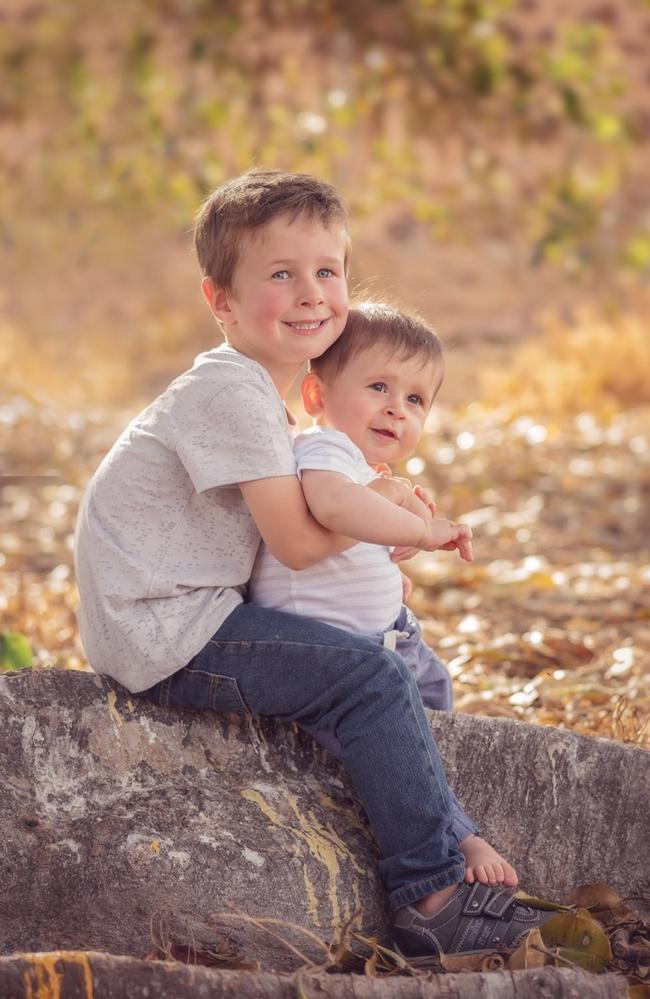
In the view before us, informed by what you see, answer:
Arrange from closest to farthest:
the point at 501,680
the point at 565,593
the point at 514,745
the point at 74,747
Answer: the point at 74,747 → the point at 514,745 → the point at 501,680 → the point at 565,593

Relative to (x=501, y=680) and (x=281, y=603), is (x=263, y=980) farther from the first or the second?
(x=501, y=680)

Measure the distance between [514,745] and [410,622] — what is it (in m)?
0.30

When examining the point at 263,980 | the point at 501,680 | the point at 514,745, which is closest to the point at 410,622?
the point at 514,745

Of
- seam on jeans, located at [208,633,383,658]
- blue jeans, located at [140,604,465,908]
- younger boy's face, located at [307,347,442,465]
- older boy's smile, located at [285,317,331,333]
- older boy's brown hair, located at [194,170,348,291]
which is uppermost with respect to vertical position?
older boy's brown hair, located at [194,170,348,291]

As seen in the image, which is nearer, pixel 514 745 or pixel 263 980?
pixel 263 980

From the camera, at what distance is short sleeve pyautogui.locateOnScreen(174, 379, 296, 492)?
6.71ft

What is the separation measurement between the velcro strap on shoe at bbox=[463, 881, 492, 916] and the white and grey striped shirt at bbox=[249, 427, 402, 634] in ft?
1.53

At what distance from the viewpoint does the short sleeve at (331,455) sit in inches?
82.1

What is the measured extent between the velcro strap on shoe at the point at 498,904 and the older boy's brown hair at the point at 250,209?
3.64 ft

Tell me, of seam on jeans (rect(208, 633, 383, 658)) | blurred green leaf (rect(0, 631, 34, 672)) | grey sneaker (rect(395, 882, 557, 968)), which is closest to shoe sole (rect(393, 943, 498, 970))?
grey sneaker (rect(395, 882, 557, 968))

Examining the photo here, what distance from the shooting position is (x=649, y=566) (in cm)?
484

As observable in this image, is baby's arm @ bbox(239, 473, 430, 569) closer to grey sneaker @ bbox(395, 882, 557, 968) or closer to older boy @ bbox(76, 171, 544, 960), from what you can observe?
older boy @ bbox(76, 171, 544, 960)

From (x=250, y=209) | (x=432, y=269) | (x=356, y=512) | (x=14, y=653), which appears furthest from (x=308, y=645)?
(x=432, y=269)

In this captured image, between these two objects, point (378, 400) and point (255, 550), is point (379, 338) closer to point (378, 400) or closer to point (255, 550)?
point (378, 400)
